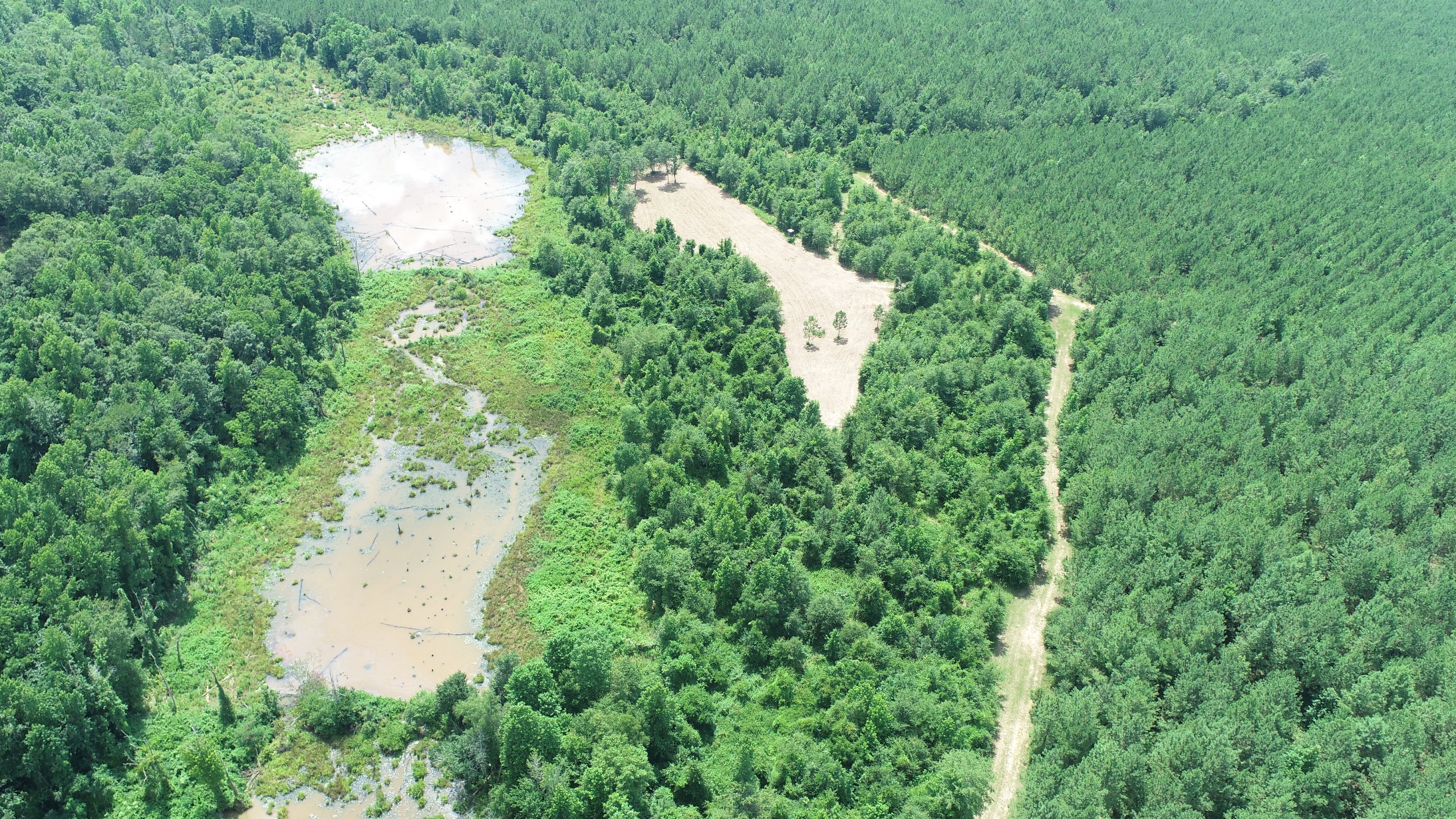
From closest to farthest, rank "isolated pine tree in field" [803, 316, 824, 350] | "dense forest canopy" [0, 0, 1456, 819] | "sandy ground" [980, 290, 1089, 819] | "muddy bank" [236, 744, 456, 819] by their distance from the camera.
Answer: "muddy bank" [236, 744, 456, 819] → "dense forest canopy" [0, 0, 1456, 819] → "sandy ground" [980, 290, 1089, 819] → "isolated pine tree in field" [803, 316, 824, 350]

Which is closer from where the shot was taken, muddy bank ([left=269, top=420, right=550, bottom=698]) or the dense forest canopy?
the dense forest canopy

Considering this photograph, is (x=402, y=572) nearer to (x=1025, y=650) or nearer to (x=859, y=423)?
(x=859, y=423)

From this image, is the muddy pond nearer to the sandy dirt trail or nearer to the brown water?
the brown water

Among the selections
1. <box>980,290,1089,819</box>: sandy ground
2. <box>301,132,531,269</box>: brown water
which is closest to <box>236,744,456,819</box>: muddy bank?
<box>980,290,1089,819</box>: sandy ground

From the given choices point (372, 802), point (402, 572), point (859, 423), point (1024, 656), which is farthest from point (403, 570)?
point (1024, 656)

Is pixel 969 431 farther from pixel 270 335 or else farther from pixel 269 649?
pixel 270 335

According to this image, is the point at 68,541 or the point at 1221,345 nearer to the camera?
the point at 68,541

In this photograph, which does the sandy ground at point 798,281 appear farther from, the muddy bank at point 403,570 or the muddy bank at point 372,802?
the muddy bank at point 372,802

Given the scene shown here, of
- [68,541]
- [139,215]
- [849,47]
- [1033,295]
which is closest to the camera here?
[68,541]

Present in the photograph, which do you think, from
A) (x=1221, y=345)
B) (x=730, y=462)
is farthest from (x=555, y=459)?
(x=1221, y=345)
